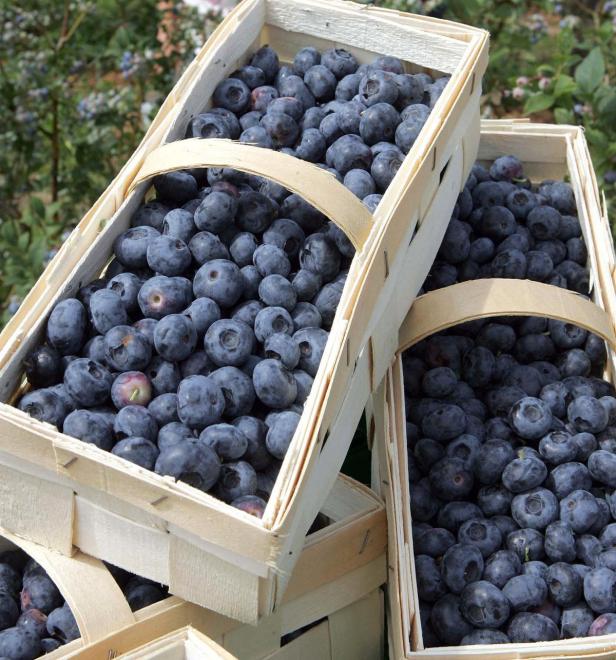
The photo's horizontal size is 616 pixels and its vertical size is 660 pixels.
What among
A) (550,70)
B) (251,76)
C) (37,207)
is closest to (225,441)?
(251,76)

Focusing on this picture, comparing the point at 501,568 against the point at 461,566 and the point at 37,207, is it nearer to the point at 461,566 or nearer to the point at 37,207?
the point at 461,566

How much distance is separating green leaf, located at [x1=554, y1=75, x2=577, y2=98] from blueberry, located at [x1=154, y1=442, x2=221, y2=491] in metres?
1.83

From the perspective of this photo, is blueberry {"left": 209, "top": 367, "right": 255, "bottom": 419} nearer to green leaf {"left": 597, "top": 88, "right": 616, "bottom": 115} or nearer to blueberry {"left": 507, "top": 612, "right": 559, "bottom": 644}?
blueberry {"left": 507, "top": 612, "right": 559, "bottom": 644}

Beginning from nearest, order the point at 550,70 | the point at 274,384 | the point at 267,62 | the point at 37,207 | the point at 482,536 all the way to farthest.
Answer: the point at 274,384 < the point at 482,536 < the point at 267,62 < the point at 37,207 < the point at 550,70

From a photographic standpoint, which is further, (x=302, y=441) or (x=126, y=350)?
(x=126, y=350)

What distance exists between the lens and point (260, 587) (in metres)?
1.32

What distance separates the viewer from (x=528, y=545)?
5.26ft

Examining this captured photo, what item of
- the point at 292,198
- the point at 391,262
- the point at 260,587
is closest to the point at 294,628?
the point at 260,587

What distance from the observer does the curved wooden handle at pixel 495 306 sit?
5.69ft

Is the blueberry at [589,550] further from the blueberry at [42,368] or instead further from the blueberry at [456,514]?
the blueberry at [42,368]

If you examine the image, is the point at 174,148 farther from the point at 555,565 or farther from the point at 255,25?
the point at 555,565

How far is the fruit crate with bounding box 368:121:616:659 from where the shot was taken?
56.6 inches

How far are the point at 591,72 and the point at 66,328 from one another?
1.76 m

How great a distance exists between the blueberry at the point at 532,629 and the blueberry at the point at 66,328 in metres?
0.80
